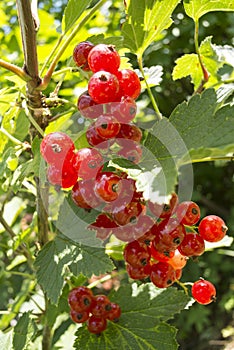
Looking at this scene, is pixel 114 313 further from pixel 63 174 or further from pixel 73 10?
pixel 73 10

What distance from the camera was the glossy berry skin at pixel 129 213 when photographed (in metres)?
0.77

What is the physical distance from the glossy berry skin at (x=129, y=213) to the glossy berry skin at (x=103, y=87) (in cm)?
17

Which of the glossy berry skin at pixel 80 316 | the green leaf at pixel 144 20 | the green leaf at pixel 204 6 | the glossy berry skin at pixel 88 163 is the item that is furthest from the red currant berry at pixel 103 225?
the green leaf at pixel 204 6

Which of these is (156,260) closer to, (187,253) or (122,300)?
(187,253)

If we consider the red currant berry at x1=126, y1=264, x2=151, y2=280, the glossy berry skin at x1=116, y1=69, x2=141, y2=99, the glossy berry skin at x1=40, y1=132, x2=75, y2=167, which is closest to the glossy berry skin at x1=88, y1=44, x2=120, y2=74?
the glossy berry skin at x1=116, y1=69, x2=141, y2=99

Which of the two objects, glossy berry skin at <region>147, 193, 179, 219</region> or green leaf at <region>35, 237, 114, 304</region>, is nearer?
glossy berry skin at <region>147, 193, 179, 219</region>

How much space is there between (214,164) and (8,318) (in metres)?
2.03

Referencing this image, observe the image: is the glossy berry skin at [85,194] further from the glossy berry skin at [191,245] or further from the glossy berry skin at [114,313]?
the glossy berry skin at [114,313]

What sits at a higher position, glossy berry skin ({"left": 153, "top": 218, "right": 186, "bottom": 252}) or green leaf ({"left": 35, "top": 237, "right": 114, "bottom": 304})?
glossy berry skin ({"left": 153, "top": 218, "right": 186, "bottom": 252})

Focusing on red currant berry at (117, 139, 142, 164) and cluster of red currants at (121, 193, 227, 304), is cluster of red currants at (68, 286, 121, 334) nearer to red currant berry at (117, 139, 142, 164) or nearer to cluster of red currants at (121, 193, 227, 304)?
cluster of red currants at (121, 193, 227, 304)

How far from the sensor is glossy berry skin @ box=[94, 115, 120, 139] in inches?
29.5

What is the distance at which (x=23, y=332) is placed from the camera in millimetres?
1101

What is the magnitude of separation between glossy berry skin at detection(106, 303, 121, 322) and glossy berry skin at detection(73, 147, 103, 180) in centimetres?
39

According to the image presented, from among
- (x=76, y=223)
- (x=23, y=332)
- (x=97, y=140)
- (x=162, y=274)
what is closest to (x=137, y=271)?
(x=162, y=274)
